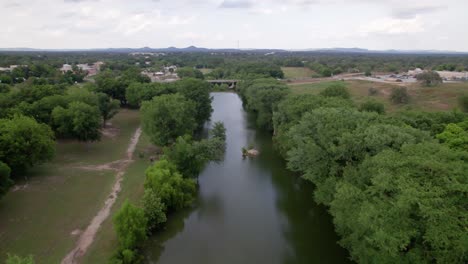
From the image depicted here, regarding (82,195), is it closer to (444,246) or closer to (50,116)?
(50,116)

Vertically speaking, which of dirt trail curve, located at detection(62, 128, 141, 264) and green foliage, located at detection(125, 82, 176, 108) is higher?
green foliage, located at detection(125, 82, 176, 108)

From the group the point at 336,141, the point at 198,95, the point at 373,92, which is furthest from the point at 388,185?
the point at 373,92

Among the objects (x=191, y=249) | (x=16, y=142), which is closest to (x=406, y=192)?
(x=191, y=249)

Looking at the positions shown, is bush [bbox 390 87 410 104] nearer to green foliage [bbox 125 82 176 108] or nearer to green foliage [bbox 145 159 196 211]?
green foliage [bbox 125 82 176 108]

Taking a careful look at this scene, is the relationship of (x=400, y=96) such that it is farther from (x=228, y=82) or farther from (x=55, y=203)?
(x=228, y=82)

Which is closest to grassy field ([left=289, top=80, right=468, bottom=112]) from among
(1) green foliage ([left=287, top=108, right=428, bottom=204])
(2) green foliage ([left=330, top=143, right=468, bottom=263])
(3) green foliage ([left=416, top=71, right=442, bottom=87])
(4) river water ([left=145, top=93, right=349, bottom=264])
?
(3) green foliage ([left=416, top=71, right=442, bottom=87])

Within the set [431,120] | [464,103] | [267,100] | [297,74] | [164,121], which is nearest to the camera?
[431,120]

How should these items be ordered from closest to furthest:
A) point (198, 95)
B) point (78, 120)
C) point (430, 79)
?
point (78, 120) < point (198, 95) < point (430, 79)
